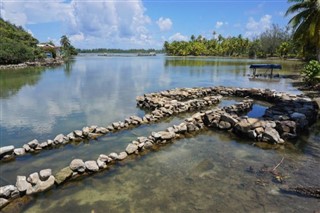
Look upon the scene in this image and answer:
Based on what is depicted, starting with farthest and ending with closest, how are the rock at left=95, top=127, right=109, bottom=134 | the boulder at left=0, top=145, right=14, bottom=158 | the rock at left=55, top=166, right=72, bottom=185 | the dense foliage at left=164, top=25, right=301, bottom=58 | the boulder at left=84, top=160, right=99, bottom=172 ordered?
the dense foliage at left=164, top=25, right=301, bottom=58, the rock at left=95, top=127, right=109, bottom=134, the boulder at left=0, top=145, right=14, bottom=158, the boulder at left=84, top=160, right=99, bottom=172, the rock at left=55, top=166, right=72, bottom=185

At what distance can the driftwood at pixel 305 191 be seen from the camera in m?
6.50

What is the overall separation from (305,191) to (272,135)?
367 cm

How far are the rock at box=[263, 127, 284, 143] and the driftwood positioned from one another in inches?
135

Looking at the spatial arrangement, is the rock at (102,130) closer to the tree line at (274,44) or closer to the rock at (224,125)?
the rock at (224,125)

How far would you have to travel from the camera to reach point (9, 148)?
8.62 metres

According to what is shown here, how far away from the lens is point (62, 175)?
7164 mm

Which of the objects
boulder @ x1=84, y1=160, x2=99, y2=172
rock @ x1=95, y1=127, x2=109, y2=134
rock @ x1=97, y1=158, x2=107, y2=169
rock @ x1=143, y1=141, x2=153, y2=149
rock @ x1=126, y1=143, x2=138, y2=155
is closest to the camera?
boulder @ x1=84, y1=160, x2=99, y2=172

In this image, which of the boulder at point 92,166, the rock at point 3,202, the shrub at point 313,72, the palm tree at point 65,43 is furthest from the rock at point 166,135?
the palm tree at point 65,43

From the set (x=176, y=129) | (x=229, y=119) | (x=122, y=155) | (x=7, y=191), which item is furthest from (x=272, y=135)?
(x=7, y=191)

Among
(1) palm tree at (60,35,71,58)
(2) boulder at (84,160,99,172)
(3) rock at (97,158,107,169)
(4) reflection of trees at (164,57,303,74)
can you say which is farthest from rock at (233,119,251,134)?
(1) palm tree at (60,35,71,58)

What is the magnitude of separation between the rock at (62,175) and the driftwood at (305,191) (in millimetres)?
5801

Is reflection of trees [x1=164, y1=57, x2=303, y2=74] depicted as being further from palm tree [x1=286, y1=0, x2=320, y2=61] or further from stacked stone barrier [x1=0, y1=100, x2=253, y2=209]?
stacked stone barrier [x1=0, y1=100, x2=253, y2=209]

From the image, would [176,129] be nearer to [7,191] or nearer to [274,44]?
[7,191]

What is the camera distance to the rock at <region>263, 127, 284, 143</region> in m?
9.99
